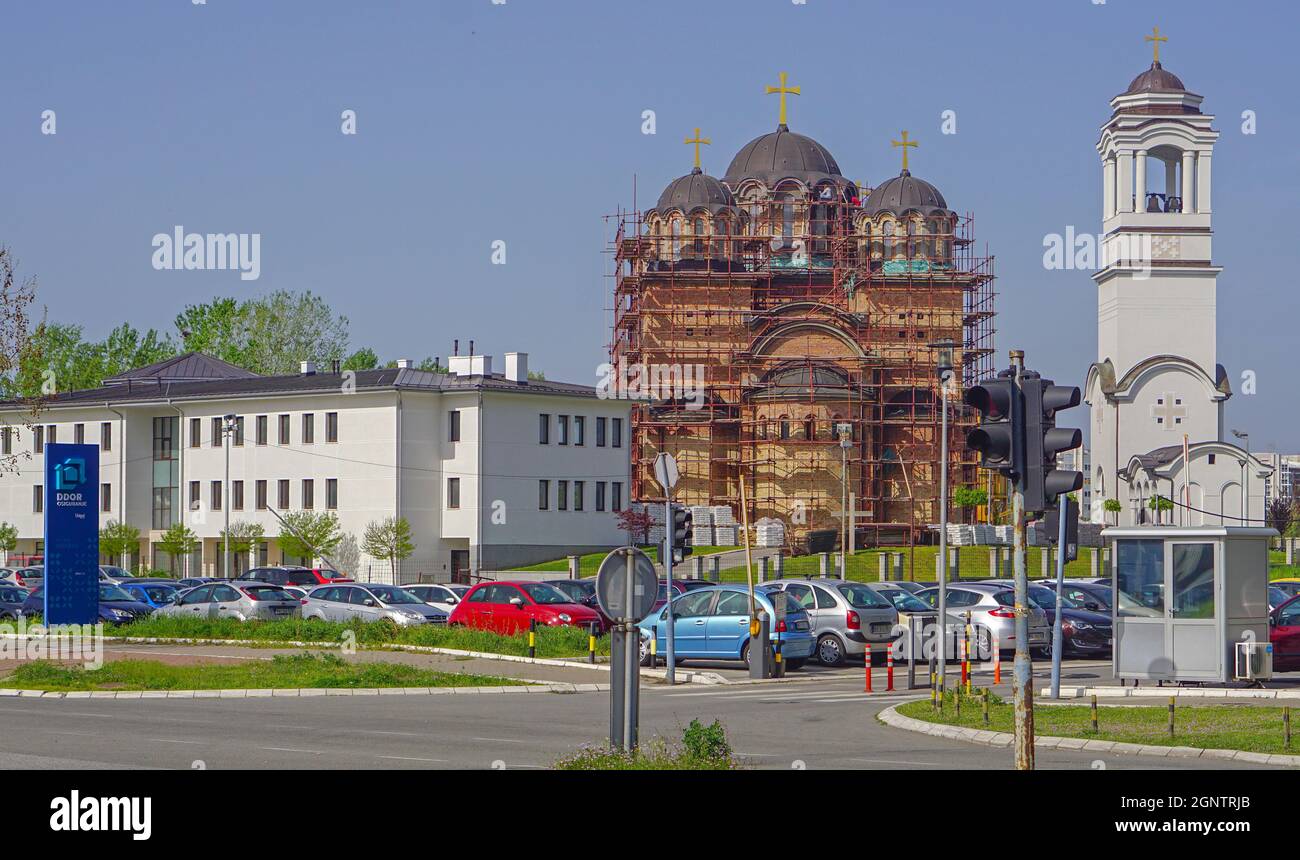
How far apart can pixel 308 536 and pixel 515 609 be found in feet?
106

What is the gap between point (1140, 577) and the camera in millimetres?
23391

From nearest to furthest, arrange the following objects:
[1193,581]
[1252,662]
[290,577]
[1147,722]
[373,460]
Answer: [1147,722]
[1252,662]
[1193,581]
[290,577]
[373,460]

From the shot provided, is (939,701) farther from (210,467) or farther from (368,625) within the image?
(210,467)

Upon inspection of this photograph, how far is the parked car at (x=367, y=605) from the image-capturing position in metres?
35.6

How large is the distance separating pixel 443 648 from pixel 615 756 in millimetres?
18603

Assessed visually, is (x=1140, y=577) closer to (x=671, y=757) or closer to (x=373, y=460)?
(x=671, y=757)

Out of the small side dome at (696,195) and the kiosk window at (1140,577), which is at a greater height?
the small side dome at (696,195)

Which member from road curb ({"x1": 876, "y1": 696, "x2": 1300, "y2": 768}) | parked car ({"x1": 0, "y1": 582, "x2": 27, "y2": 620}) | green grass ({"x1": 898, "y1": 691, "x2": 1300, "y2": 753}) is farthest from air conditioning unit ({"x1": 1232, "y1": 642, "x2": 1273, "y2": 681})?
parked car ({"x1": 0, "y1": 582, "x2": 27, "y2": 620})

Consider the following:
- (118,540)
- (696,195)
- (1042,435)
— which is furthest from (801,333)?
(1042,435)

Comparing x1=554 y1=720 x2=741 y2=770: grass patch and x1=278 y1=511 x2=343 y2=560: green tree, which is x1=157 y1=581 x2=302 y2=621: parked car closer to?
x1=554 y1=720 x2=741 y2=770: grass patch

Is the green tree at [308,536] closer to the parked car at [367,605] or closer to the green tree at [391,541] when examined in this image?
the green tree at [391,541]

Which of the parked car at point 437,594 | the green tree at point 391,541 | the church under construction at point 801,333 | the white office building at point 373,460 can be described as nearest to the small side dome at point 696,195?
the church under construction at point 801,333

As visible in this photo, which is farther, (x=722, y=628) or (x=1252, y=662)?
(x=722, y=628)

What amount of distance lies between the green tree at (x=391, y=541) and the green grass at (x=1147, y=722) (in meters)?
Answer: 43.0
